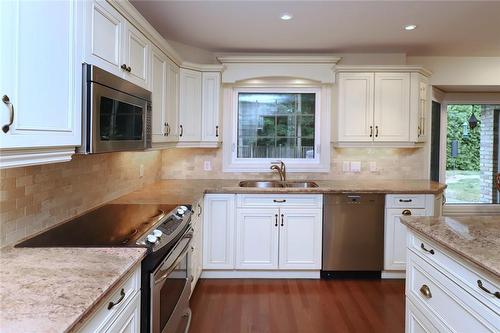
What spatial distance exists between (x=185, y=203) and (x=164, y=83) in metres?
1.06

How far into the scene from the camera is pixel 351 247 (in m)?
3.28

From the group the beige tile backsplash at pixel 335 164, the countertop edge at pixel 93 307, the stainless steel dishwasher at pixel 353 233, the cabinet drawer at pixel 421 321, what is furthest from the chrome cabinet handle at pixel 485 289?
the beige tile backsplash at pixel 335 164

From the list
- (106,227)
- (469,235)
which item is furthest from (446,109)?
(106,227)

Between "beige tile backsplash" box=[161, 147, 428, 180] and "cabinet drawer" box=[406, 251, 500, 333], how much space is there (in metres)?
2.11

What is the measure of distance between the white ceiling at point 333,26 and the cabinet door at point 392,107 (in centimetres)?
36

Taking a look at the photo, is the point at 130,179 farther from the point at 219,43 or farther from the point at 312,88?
the point at 312,88

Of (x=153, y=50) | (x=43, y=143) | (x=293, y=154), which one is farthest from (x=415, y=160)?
(x=43, y=143)

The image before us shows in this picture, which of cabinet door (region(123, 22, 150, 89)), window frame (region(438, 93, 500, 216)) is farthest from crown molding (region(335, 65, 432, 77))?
cabinet door (region(123, 22, 150, 89))

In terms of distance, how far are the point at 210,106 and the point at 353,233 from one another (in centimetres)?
191

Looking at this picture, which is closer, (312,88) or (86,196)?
(86,196)

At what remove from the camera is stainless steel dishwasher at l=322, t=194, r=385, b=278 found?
3.24m

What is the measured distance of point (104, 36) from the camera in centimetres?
174

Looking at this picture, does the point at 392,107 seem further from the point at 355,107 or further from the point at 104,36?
the point at 104,36

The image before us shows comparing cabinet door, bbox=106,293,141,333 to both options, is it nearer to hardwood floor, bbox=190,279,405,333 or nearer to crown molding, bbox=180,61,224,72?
hardwood floor, bbox=190,279,405,333
